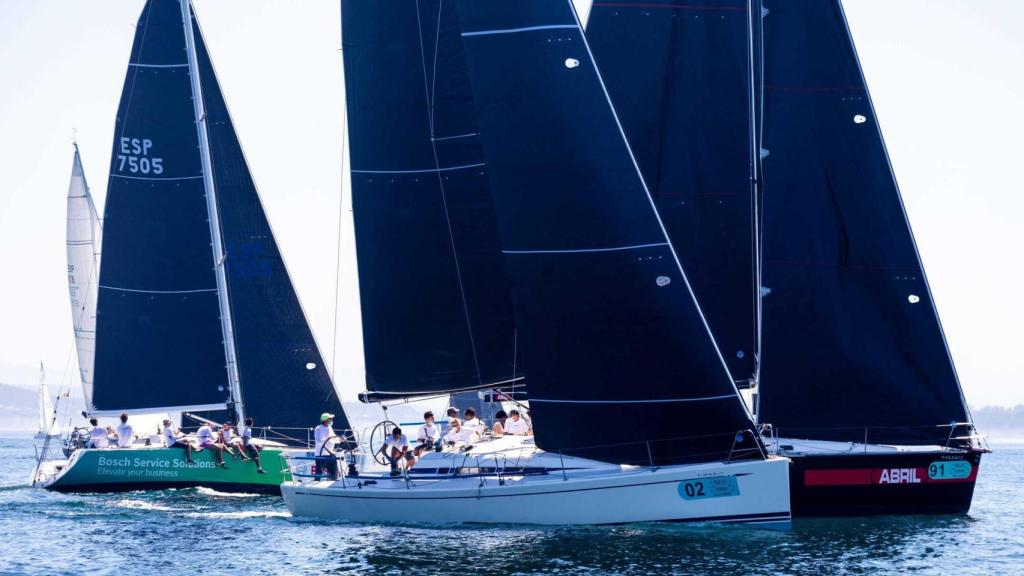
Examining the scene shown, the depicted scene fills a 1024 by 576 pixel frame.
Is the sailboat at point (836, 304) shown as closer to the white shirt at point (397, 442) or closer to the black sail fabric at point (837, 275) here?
the black sail fabric at point (837, 275)

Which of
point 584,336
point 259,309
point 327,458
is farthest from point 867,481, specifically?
point 259,309

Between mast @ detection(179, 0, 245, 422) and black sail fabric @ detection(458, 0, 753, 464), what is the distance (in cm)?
1191

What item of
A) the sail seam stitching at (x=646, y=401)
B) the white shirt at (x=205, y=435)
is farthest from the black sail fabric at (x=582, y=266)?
the white shirt at (x=205, y=435)

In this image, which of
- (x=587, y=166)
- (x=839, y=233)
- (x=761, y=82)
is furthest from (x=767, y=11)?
(x=587, y=166)

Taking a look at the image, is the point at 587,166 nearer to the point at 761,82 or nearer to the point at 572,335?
the point at 572,335

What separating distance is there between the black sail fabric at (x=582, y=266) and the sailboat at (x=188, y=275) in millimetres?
10990

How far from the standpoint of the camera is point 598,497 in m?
19.6

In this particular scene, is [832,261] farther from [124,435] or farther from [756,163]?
[124,435]

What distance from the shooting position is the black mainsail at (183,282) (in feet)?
99.7

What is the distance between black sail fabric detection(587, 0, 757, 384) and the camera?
82.1 feet

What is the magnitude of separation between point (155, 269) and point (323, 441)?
9397 mm

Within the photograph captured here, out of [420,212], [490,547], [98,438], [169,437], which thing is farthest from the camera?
[98,438]

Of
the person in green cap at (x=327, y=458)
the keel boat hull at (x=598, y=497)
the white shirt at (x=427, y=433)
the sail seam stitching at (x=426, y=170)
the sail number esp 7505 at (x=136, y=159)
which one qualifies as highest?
the sail number esp 7505 at (x=136, y=159)

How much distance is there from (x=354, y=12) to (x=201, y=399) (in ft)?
34.0
